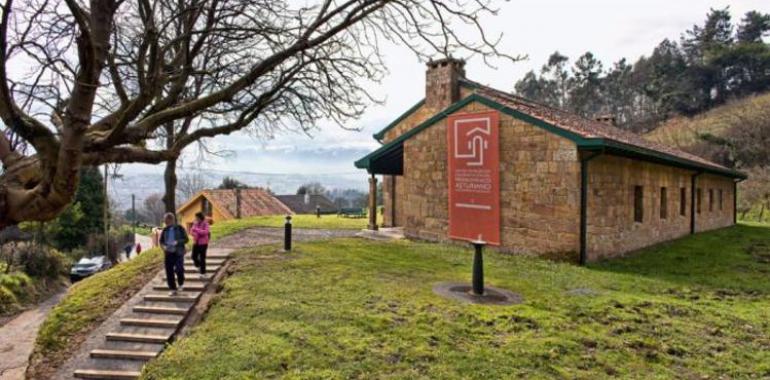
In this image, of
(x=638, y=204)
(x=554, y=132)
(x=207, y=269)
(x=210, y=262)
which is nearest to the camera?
(x=207, y=269)

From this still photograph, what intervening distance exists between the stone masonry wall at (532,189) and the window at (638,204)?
11.8 ft

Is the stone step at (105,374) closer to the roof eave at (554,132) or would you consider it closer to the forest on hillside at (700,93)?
the roof eave at (554,132)

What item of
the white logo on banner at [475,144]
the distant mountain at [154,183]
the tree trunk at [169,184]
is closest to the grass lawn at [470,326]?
the white logo on banner at [475,144]

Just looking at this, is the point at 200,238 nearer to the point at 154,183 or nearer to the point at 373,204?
the point at 373,204

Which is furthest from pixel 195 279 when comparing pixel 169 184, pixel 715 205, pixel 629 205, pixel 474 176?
pixel 715 205

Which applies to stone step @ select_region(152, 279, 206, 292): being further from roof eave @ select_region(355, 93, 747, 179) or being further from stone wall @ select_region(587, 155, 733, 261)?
stone wall @ select_region(587, 155, 733, 261)

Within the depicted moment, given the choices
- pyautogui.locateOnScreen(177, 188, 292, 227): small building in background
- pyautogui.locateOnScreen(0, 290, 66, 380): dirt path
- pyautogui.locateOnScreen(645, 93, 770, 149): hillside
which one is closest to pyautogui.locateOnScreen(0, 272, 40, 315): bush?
pyautogui.locateOnScreen(0, 290, 66, 380): dirt path

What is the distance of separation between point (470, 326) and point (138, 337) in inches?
206

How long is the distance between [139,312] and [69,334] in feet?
4.07

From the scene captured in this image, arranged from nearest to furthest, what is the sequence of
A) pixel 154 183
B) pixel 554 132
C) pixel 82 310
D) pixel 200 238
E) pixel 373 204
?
1. pixel 82 310
2. pixel 200 238
3. pixel 554 132
4. pixel 373 204
5. pixel 154 183

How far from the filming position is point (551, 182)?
11586mm

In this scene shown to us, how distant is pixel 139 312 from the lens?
325 inches

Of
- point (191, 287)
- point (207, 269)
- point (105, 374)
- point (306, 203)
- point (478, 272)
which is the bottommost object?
point (105, 374)

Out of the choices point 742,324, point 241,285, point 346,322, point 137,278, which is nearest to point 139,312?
point 241,285
